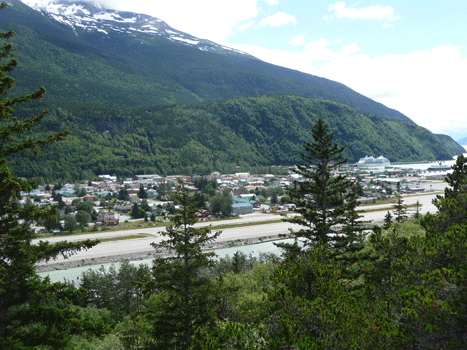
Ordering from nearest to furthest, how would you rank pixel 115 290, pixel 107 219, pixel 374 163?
pixel 115 290 → pixel 107 219 → pixel 374 163

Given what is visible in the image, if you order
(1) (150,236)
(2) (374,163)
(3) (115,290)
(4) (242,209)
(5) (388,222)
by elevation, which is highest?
(2) (374,163)

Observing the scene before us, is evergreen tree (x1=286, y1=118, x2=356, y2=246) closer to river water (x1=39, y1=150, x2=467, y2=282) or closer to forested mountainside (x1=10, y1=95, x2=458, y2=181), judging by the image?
river water (x1=39, y1=150, x2=467, y2=282)

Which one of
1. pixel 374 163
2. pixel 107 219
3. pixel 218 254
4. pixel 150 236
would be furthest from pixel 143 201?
pixel 374 163

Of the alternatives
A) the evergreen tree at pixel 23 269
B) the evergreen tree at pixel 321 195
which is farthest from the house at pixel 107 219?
the evergreen tree at pixel 23 269

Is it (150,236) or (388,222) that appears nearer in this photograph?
(388,222)

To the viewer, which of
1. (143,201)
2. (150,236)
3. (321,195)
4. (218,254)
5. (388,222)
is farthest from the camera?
(143,201)

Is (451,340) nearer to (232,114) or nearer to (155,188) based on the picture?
(155,188)

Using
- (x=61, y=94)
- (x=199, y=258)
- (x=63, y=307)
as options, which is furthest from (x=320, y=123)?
(x=61, y=94)

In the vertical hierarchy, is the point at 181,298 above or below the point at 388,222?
above

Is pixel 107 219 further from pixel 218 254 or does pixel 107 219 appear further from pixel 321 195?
pixel 321 195

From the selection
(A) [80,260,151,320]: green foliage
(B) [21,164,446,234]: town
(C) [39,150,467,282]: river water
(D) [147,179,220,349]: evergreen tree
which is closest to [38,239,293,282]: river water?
(C) [39,150,467,282]: river water
